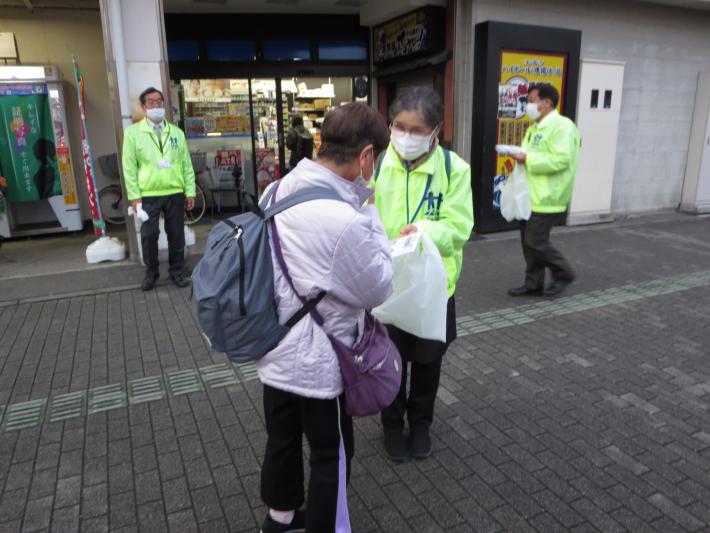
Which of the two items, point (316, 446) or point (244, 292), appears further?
point (316, 446)

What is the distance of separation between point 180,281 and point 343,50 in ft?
18.0

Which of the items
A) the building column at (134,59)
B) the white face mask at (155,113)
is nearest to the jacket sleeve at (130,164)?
the white face mask at (155,113)

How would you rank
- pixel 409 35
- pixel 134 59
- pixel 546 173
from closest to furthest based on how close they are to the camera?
1. pixel 546 173
2. pixel 134 59
3. pixel 409 35

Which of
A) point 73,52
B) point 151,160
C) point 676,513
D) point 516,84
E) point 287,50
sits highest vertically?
point 287,50

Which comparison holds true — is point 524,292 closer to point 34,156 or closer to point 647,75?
point 647,75

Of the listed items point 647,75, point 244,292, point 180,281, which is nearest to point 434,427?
point 244,292

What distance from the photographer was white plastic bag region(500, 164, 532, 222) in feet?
16.7

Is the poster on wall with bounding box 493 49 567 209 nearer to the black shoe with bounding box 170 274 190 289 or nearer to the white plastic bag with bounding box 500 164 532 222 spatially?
the white plastic bag with bounding box 500 164 532 222

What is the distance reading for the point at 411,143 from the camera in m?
2.48

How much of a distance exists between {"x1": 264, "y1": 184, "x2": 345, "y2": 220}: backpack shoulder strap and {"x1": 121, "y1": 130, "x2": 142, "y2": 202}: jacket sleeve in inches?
159

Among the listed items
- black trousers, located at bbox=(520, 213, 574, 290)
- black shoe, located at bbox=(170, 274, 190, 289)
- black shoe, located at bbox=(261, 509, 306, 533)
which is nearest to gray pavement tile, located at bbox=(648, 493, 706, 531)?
black shoe, located at bbox=(261, 509, 306, 533)

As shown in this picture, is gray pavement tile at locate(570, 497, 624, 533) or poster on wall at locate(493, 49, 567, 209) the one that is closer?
gray pavement tile at locate(570, 497, 624, 533)

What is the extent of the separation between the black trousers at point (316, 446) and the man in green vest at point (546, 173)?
3661mm

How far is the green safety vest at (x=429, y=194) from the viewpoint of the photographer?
8.41 ft
